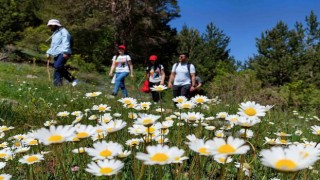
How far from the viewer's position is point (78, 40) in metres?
27.7

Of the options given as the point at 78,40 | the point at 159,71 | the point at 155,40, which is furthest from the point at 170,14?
the point at 159,71

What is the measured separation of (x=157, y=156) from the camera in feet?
3.37

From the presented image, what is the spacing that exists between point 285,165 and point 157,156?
1.20 feet

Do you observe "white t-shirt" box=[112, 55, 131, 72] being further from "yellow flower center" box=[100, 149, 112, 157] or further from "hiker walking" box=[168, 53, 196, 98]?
"yellow flower center" box=[100, 149, 112, 157]

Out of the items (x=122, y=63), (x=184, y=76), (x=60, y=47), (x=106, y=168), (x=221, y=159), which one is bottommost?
(x=221, y=159)

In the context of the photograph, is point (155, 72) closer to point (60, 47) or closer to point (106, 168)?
point (60, 47)

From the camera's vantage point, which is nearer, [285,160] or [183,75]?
[285,160]

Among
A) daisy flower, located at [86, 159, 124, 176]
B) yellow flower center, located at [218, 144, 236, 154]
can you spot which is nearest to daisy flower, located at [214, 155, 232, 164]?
yellow flower center, located at [218, 144, 236, 154]

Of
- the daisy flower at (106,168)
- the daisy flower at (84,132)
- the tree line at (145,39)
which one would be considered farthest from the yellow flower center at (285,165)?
the tree line at (145,39)

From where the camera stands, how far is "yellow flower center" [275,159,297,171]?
0.77 m

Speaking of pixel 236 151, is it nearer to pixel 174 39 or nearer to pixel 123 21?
pixel 123 21

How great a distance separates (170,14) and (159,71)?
83.9ft

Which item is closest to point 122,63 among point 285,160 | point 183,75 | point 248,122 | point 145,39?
point 183,75

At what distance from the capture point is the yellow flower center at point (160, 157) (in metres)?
0.99
